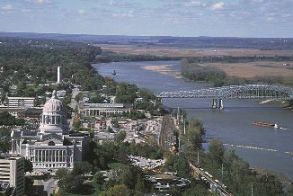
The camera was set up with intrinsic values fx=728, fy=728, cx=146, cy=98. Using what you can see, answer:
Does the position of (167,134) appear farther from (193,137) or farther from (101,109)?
(101,109)

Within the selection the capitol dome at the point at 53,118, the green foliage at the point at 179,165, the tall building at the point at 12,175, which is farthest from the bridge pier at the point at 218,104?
the tall building at the point at 12,175

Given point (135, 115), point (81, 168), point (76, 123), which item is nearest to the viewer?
point (81, 168)

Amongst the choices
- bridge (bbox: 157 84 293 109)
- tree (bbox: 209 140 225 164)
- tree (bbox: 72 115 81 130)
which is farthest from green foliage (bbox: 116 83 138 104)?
tree (bbox: 209 140 225 164)

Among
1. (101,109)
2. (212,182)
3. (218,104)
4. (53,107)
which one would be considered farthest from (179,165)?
(218,104)

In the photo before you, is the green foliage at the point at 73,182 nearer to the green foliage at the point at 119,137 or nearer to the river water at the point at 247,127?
the river water at the point at 247,127

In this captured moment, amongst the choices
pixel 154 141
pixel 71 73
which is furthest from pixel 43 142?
pixel 71 73

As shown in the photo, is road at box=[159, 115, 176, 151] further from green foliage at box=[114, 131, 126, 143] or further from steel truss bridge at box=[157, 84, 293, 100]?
steel truss bridge at box=[157, 84, 293, 100]
